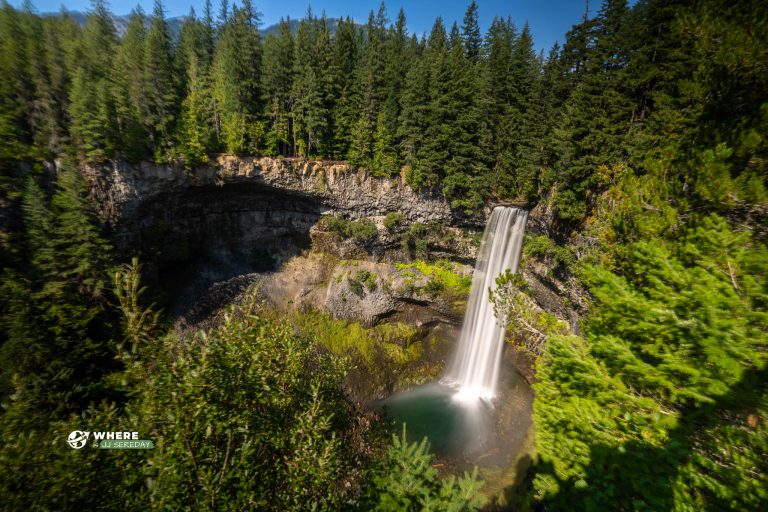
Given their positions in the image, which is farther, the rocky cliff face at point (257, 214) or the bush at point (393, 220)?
the bush at point (393, 220)

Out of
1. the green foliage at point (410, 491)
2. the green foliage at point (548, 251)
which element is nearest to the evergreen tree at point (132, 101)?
the green foliage at point (410, 491)

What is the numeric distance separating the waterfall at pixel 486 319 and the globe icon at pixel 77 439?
88.9 ft

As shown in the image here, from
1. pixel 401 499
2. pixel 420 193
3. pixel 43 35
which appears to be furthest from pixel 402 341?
pixel 43 35

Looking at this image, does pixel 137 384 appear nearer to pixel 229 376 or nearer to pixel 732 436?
pixel 229 376

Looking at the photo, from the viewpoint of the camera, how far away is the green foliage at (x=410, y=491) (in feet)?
20.3

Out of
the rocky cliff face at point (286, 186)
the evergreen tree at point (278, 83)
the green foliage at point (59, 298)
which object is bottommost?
the green foliage at point (59, 298)

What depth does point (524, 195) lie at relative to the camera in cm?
3019

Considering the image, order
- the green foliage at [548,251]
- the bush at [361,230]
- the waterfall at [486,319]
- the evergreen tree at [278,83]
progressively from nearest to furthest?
the green foliage at [548,251]
the waterfall at [486,319]
the evergreen tree at [278,83]
the bush at [361,230]

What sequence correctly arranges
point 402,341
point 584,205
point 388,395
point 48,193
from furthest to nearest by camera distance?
point 402,341
point 388,395
point 48,193
point 584,205

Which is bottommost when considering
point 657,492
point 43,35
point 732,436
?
point 657,492

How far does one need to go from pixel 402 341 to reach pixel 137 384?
93.7ft

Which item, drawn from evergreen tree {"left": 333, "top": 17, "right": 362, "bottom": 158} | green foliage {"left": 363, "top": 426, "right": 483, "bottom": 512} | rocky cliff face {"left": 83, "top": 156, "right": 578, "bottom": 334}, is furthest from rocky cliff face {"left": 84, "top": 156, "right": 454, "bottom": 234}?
green foliage {"left": 363, "top": 426, "right": 483, "bottom": 512}

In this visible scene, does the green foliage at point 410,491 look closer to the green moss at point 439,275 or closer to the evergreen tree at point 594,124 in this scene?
the evergreen tree at point 594,124

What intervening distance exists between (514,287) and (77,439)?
1243 centimetres
